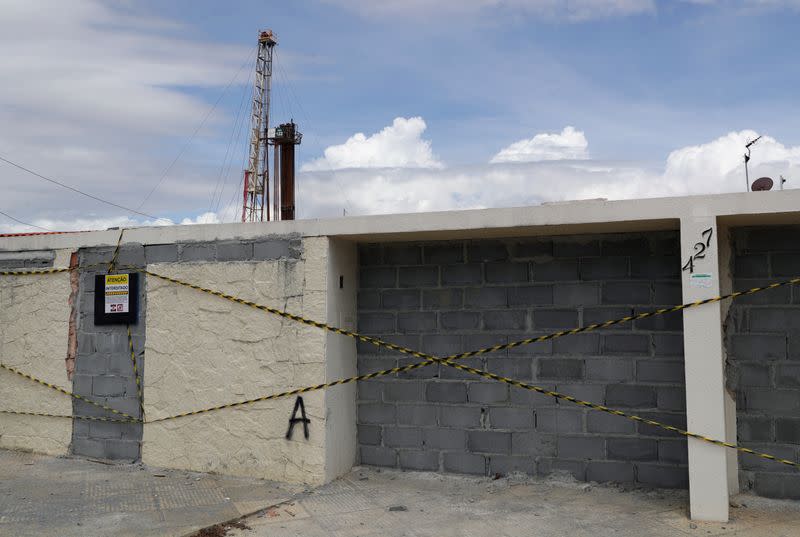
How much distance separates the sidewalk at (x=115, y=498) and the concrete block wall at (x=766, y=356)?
3.83 metres

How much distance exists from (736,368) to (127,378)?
A: 5.61 metres

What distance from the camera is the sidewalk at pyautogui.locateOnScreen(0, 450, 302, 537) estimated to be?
5.26 m

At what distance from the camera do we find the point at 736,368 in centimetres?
591

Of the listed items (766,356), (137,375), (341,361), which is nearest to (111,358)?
(137,375)

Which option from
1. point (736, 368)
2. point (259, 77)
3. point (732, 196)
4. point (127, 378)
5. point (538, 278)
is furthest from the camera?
point (259, 77)

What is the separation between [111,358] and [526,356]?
4.11m

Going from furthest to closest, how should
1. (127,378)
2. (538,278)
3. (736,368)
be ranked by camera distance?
(127,378) → (538,278) → (736,368)

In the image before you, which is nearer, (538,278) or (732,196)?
(732,196)

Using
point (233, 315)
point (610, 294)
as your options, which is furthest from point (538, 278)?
point (233, 315)

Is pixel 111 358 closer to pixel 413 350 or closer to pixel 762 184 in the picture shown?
pixel 413 350

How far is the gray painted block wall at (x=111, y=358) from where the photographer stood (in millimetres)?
7102

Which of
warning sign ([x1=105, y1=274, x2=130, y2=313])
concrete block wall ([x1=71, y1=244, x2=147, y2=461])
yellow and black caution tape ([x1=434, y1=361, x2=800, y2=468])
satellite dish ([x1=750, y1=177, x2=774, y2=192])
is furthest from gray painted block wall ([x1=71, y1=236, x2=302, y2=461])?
satellite dish ([x1=750, y1=177, x2=774, y2=192])

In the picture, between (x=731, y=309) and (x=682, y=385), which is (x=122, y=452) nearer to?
(x=682, y=385)

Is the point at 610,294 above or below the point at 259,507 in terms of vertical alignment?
above
